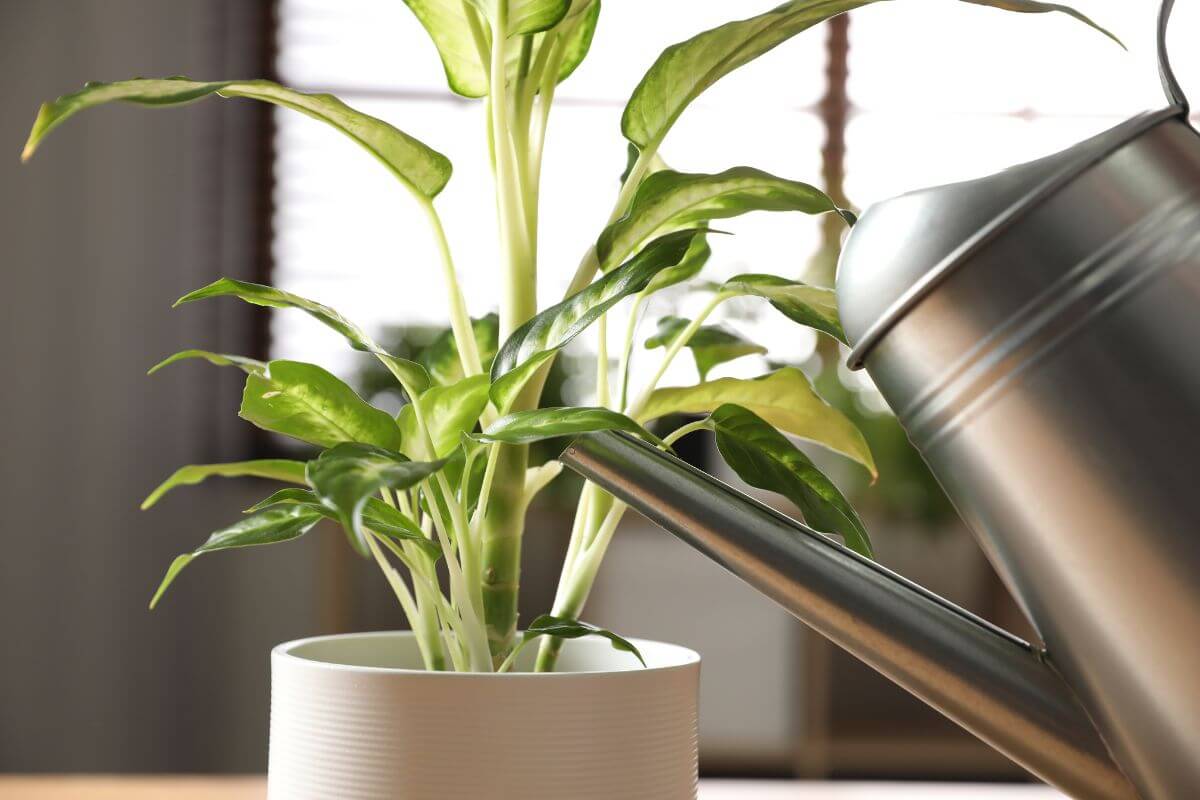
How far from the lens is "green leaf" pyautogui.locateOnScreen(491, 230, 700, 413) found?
16.0 inches

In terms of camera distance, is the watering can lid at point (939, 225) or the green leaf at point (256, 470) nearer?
the watering can lid at point (939, 225)

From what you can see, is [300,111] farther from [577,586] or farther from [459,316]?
[577,586]

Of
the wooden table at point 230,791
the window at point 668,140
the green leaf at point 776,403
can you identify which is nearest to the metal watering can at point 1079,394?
the green leaf at point 776,403

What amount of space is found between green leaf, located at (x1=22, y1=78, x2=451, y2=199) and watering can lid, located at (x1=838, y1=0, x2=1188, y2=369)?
22 cm

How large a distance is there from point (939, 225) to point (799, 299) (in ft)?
0.68

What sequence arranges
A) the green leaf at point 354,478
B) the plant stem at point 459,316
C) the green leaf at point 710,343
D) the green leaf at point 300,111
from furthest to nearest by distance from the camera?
1. the green leaf at point 710,343
2. the plant stem at point 459,316
3. the green leaf at point 300,111
4. the green leaf at point 354,478

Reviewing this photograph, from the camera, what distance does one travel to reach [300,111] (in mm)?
471

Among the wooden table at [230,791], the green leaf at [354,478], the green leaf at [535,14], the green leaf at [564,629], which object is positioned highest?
the green leaf at [535,14]

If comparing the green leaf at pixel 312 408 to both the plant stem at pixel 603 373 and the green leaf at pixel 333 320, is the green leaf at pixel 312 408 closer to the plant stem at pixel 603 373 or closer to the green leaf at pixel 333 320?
the green leaf at pixel 333 320

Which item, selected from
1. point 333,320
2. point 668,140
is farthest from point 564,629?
point 668,140

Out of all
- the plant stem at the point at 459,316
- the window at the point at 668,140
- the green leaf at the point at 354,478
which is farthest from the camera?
the window at the point at 668,140

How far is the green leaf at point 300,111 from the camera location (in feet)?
1.38

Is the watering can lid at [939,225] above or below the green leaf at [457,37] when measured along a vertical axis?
below

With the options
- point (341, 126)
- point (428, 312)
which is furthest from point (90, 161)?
point (341, 126)
